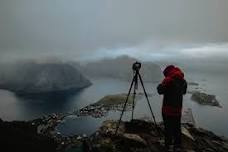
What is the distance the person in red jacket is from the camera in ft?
26.8

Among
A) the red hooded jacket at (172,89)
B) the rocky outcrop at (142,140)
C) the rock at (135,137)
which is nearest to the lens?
the red hooded jacket at (172,89)

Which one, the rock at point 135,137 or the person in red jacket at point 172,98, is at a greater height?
the person in red jacket at point 172,98

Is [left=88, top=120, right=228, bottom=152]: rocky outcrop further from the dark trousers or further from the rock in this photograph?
the dark trousers

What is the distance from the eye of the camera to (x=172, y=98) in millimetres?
8352

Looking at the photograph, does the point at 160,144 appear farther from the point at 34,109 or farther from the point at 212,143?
the point at 34,109

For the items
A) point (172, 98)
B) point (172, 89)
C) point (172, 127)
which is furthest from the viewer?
point (172, 127)

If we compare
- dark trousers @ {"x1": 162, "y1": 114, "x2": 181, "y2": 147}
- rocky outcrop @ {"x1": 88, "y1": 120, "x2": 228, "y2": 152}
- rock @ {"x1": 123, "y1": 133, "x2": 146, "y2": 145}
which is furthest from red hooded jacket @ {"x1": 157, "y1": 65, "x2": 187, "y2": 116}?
rock @ {"x1": 123, "y1": 133, "x2": 146, "y2": 145}

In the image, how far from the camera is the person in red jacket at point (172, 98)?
8.16 meters

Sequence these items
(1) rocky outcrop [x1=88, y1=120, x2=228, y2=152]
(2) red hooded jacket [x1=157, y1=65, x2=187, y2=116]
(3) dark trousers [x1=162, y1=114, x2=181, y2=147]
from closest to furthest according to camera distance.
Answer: (2) red hooded jacket [x1=157, y1=65, x2=187, y2=116] < (3) dark trousers [x1=162, y1=114, x2=181, y2=147] < (1) rocky outcrop [x1=88, y1=120, x2=228, y2=152]

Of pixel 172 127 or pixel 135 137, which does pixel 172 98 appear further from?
pixel 135 137

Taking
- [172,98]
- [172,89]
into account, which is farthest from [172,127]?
[172,89]

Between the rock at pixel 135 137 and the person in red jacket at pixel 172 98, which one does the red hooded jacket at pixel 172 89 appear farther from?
the rock at pixel 135 137

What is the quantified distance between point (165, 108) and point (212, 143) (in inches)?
181

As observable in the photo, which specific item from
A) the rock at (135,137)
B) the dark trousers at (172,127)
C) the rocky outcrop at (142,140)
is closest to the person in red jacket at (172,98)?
the dark trousers at (172,127)
